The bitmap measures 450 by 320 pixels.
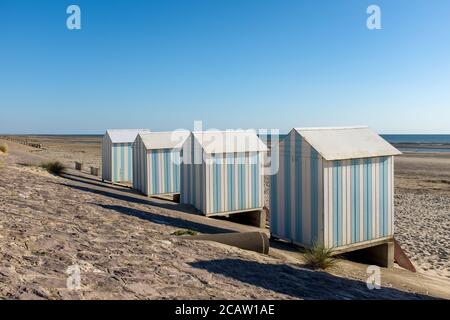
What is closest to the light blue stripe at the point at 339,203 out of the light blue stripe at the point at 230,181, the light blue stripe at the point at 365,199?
the light blue stripe at the point at 365,199

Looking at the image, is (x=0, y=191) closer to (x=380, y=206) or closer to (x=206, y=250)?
(x=206, y=250)

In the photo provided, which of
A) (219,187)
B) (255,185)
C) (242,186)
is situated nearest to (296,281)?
(219,187)

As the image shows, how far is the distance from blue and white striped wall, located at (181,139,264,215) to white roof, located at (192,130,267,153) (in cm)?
16

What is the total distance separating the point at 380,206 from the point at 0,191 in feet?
27.4

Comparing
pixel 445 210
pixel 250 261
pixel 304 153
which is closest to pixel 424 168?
pixel 445 210

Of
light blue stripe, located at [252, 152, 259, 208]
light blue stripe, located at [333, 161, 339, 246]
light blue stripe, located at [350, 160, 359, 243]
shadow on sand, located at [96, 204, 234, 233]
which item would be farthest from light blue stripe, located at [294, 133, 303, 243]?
light blue stripe, located at [252, 152, 259, 208]

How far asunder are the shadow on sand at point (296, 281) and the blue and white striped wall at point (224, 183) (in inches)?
203

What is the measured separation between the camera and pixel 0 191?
8984 mm

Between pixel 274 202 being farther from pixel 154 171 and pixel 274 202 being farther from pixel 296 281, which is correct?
pixel 154 171

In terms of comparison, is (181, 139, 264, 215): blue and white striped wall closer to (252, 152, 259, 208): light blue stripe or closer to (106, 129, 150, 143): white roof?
(252, 152, 259, 208): light blue stripe

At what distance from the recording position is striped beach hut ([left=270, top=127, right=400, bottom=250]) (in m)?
8.16

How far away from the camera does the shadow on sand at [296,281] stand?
17.3 feet

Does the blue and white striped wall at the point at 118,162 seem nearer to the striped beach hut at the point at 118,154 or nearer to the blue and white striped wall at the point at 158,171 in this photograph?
the striped beach hut at the point at 118,154
